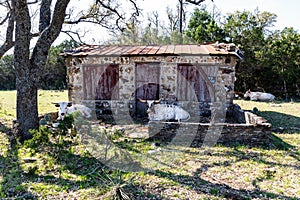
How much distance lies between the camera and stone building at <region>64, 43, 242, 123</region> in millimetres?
10039

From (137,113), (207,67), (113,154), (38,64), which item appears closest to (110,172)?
(113,154)

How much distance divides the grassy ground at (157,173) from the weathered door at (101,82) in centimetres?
428

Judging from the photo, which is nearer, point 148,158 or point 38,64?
point 148,158

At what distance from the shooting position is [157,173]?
4879mm

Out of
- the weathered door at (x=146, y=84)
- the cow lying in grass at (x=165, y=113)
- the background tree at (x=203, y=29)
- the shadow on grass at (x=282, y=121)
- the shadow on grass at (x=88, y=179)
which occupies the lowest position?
the shadow on grass at (x=88, y=179)

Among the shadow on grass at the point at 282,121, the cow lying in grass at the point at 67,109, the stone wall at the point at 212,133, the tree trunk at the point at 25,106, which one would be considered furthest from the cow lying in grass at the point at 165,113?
the tree trunk at the point at 25,106

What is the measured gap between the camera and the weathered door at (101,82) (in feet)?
34.8

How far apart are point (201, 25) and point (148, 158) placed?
48.6 feet

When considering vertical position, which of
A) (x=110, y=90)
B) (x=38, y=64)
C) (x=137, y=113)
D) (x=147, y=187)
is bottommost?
(x=147, y=187)

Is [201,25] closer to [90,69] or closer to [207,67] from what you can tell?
[207,67]

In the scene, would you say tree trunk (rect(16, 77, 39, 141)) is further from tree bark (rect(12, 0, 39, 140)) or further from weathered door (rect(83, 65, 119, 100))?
weathered door (rect(83, 65, 119, 100))

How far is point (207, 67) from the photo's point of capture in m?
10.1

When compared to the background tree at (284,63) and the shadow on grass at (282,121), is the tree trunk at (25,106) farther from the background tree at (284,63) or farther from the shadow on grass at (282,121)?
the background tree at (284,63)

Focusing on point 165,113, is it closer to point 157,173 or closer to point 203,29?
point 157,173
